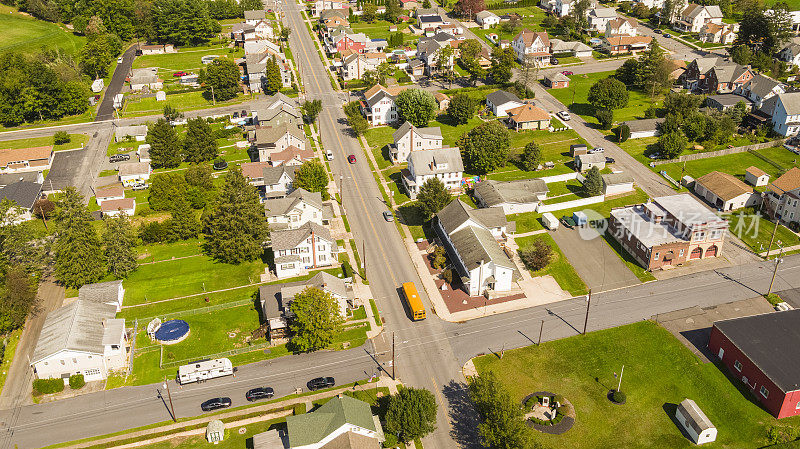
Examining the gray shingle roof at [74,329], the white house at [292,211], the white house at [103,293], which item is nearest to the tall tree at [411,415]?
the gray shingle roof at [74,329]

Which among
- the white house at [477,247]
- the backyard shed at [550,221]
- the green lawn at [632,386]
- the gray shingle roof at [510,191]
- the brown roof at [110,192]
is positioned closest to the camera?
the green lawn at [632,386]

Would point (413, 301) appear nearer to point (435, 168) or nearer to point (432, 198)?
point (432, 198)

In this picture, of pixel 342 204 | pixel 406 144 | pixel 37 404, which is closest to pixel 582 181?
pixel 406 144

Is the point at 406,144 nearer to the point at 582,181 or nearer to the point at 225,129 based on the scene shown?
the point at 582,181

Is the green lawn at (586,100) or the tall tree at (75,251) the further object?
the green lawn at (586,100)

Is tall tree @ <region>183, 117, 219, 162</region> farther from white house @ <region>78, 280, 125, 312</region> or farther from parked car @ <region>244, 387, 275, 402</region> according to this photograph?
parked car @ <region>244, 387, 275, 402</region>

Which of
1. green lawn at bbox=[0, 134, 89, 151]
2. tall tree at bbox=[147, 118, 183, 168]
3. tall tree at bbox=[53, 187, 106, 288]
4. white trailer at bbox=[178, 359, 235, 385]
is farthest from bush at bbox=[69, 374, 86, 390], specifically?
green lawn at bbox=[0, 134, 89, 151]

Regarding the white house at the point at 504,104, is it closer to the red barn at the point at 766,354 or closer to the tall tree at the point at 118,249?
the red barn at the point at 766,354
